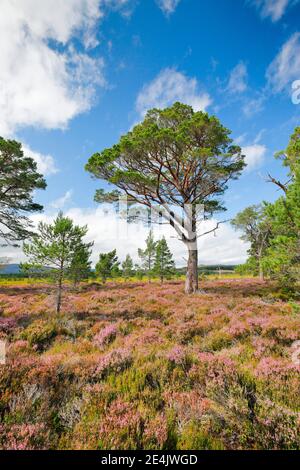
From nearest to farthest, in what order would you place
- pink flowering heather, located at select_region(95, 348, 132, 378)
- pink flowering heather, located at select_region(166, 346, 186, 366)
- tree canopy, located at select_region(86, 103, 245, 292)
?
pink flowering heather, located at select_region(95, 348, 132, 378)
pink flowering heather, located at select_region(166, 346, 186, 366)
tree canopy, located at select_region(86, 103, 245, 292)

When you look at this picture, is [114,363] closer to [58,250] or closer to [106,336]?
[106,336]

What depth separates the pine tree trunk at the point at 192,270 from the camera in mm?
14758

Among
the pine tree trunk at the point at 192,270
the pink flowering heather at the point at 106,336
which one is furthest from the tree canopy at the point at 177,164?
the pink flowering heather at the point at 106,336

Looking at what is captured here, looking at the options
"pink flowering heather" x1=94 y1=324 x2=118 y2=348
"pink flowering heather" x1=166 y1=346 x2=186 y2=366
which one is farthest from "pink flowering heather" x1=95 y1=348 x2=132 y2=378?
"pink flowering heather" x1=94 y1=324 x2=118 y2=348

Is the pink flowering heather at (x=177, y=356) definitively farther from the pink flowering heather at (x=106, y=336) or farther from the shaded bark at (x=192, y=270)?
the shaded bark at (x=192, y=270)

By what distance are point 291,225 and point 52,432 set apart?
6750 millimetres

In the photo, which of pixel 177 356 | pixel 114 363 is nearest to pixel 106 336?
pixel 114 363

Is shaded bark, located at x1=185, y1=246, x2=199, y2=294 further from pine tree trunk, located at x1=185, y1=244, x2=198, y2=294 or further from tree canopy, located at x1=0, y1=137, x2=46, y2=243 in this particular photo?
tree canopy, located at x1=0, y1=137, x2=46, y2=243

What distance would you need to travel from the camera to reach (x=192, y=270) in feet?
48.9

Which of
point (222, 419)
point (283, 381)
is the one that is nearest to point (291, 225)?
point (283, 381)

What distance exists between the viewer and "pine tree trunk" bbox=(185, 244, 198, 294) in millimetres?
14758

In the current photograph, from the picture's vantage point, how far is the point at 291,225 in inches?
224

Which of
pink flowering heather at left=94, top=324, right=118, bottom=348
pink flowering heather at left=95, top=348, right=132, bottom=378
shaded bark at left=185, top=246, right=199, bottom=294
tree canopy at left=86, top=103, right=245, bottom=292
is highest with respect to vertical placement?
tree canopy at left=86, top=103, right=245, bottom=292

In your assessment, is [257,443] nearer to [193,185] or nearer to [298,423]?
[298,423]
